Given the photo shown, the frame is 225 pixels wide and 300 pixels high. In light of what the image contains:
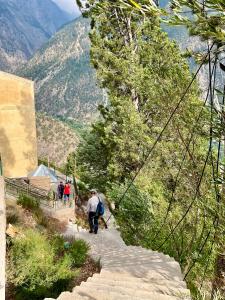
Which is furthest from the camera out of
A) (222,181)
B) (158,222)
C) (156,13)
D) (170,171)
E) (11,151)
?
(11,151)

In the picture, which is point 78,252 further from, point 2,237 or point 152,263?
point 2,237

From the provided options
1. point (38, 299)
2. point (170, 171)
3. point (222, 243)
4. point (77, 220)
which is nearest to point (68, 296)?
point (222, 243)

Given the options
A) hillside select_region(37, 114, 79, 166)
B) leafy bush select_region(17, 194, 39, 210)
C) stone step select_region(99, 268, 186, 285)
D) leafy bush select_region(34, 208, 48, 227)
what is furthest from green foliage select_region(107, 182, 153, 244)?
hillside select_region(37, 114, 79, 166)

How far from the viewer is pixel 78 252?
1280cm

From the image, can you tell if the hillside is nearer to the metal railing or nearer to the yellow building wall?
the yellow building wall

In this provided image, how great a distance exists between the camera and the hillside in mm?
115863

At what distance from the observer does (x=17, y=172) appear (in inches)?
839

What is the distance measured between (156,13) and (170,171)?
9.83 m

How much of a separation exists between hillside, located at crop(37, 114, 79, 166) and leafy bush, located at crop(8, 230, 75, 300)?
102517 mm

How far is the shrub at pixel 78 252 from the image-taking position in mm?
12469

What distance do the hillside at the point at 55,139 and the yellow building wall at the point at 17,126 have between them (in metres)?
92.5

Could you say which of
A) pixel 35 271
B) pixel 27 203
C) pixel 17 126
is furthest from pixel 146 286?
pixel 17 126

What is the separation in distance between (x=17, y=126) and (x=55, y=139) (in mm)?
99964

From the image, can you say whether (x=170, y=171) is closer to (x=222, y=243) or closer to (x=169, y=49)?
(x=169, y=49)
